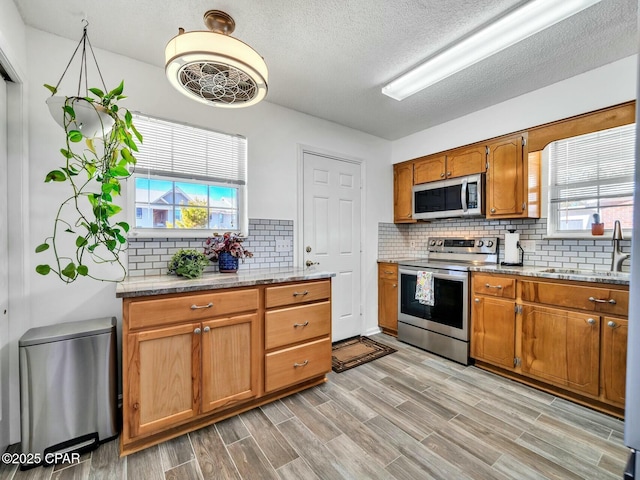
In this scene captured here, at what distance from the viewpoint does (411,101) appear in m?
2.85

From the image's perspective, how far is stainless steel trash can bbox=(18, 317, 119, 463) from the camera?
1568 millimetres

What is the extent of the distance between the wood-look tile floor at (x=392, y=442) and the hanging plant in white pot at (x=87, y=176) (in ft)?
3.78

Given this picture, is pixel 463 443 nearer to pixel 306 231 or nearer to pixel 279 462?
pixel 279 462

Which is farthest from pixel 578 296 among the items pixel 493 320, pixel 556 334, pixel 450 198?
pixel 450 198

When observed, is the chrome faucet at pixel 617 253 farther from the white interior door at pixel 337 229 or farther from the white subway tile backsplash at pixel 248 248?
the white subway tile backsplash at pixel 248 248

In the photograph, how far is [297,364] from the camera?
7.27 feet

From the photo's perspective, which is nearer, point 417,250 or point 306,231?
point 306,231

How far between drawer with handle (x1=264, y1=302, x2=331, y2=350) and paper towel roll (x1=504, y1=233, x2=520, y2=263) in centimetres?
190

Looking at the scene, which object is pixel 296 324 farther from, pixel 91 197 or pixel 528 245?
pixel 528 245

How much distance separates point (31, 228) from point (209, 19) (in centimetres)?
170

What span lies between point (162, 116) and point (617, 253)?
3.74m

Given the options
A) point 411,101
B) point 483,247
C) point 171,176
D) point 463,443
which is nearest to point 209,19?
point 171,176

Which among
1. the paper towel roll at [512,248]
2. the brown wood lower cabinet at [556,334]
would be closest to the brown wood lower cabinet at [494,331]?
the brown wood lower cabinet at [556,334]

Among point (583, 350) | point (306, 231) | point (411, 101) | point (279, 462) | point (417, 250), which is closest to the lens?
point (279, 462)
